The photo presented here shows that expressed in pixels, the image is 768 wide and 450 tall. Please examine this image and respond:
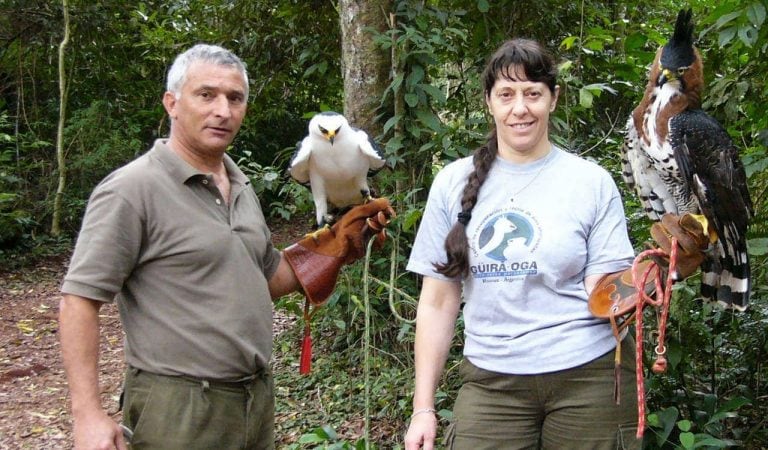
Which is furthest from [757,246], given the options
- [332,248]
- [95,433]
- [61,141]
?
[61,141]

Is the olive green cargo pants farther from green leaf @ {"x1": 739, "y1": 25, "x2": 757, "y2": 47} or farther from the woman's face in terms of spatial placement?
green leaf @ {"x1": 739, "y1": 25, "x2": 757, "y2": 47}

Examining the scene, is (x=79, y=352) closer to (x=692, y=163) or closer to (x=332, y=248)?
(x=332, y=248)

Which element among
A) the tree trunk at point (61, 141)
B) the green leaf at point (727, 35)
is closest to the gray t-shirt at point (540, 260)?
the green leaf at point (727, 35)

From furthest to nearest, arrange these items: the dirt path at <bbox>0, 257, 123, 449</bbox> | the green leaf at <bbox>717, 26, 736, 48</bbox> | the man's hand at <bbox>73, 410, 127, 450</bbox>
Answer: the dirt path at <bbox>0, 257, 123, 449</bbox>
the green leaf at <bbox>717, 26, 736, 48</bbox>
the man's hand at <bbox>73, 410, 127, 450</bbox>

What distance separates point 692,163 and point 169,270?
1802 millimetres

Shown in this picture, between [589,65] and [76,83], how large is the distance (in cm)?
957

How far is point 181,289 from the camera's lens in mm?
2148

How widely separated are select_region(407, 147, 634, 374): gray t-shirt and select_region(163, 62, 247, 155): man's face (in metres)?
0.86

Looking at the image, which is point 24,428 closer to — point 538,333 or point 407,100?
point 407,100

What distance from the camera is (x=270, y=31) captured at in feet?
22.0

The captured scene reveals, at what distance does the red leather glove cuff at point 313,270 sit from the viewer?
2.82 meters

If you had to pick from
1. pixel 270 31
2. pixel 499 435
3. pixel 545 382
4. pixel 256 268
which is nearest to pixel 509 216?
pixel 545 382

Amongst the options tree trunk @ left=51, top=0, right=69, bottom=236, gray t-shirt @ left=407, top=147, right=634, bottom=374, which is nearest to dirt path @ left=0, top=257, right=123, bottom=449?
tree trunk @ left=51, top=0, right=69, bottom=236

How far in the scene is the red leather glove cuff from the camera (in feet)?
9.24
